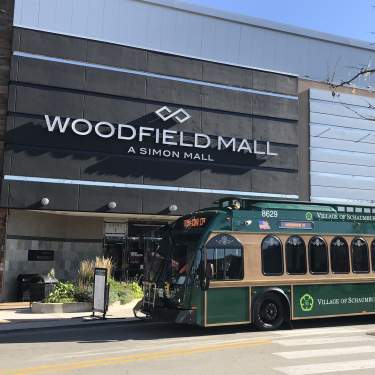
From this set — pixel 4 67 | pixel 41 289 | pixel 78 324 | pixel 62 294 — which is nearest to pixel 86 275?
pixel 62 294

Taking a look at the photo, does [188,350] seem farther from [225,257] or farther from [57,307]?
[57,307]

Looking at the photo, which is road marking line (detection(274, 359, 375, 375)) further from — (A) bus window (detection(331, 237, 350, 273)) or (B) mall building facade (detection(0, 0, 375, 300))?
(B) mall building facade (detection(0, 0, 375, 300))

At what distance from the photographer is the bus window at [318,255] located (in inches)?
538

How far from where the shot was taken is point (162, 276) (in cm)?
1295

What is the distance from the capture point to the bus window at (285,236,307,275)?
43.7 feet

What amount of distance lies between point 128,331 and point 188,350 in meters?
3.28

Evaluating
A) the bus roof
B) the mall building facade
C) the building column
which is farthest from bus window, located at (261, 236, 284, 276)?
the building column

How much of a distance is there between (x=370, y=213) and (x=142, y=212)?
9.67 m

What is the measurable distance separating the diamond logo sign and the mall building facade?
0.06m

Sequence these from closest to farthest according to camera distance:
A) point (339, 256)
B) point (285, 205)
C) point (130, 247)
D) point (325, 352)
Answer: point (325, 352) < point (285, 205) < point (339, 256) < point (130, 247)

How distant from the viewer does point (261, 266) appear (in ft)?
42.4

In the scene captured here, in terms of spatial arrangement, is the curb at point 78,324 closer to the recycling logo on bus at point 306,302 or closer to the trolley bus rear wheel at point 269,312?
the trolley bus rear wheel at point 269,312

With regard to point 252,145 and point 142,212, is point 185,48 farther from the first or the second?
point 142,212

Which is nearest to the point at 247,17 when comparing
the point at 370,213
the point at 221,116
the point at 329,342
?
the point at 221,116
